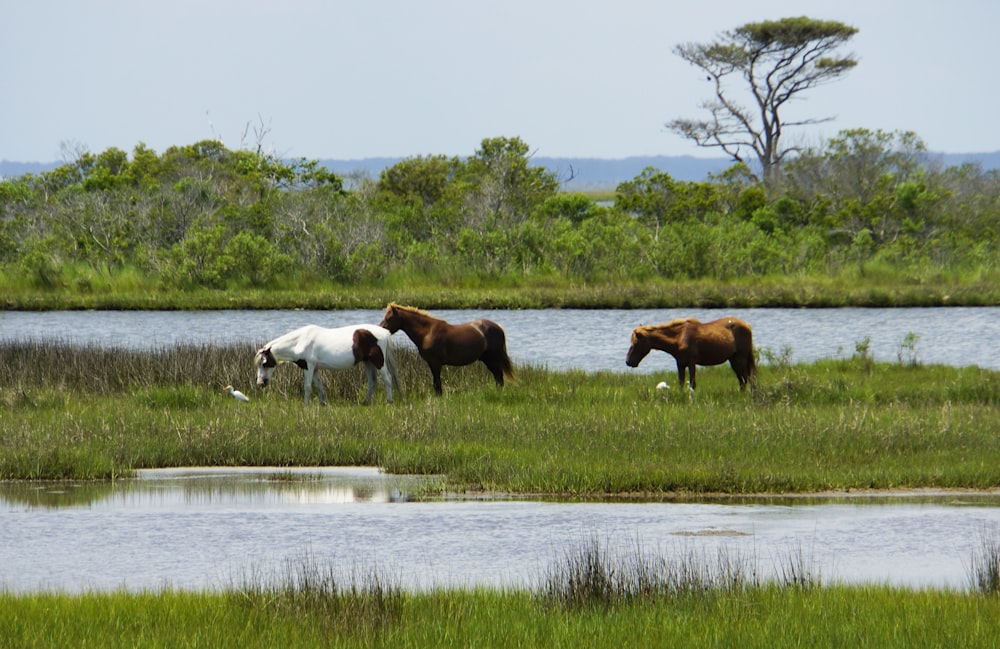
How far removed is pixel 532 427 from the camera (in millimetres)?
16312

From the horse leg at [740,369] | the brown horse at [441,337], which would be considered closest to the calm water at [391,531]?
the brown horse at [441,337]

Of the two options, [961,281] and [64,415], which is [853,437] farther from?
[961,281]

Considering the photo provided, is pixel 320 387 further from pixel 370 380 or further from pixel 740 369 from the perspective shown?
pixel 740 369

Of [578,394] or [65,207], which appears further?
[65,207]

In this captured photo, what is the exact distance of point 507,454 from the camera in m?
14.9

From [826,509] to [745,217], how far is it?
42.6 m

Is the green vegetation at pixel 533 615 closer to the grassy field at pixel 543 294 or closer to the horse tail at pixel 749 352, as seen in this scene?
the horse tail at pixel 749 352

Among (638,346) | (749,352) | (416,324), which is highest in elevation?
(416,324)

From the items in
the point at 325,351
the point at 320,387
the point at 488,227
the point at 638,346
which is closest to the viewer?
the point at 325,351

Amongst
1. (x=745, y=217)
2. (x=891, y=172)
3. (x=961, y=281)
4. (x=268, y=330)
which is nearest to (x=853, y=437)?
(x=268, y=330)

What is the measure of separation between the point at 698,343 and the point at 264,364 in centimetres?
589

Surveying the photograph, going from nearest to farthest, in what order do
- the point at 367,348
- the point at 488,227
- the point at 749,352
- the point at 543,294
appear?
the point at 367,348 → the point at 749,352 → the point at 543,294 → the point at 488,227

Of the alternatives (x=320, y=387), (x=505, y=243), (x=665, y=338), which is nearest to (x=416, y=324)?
(x=320, y=387)

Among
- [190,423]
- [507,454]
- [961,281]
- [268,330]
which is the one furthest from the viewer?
[961,281]
